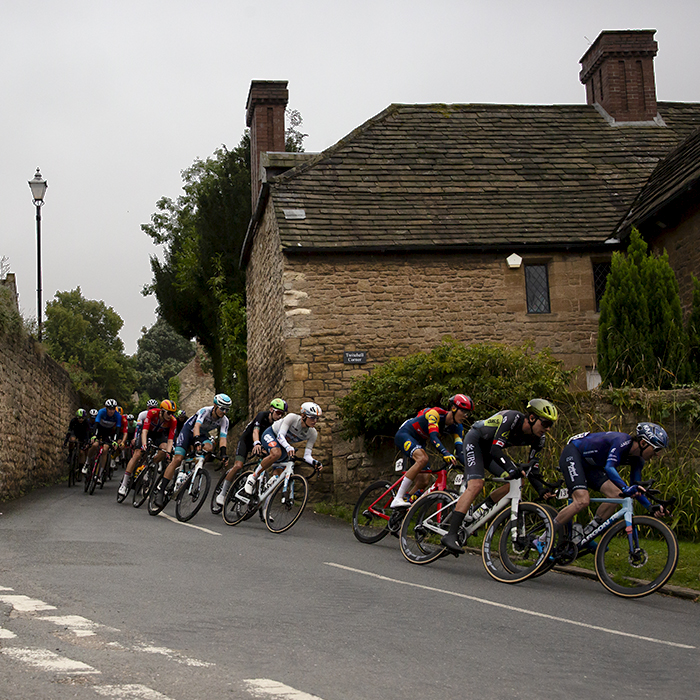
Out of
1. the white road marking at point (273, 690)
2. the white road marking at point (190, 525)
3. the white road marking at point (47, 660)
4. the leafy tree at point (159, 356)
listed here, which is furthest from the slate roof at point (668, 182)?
the leafy tree at point (159, 356)

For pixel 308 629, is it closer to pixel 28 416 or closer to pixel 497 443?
pixel 497 443

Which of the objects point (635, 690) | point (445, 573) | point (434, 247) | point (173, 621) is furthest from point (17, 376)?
point (635, 690)

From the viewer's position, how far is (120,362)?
76.9 meters

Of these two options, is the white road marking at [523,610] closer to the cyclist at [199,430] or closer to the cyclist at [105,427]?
the cyclist at [199,430]

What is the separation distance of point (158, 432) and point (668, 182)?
11.8 m

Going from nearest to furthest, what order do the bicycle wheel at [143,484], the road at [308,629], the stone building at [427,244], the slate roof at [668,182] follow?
the road at [308,629] < the bicycle wheel at [143,484] < the slate roof at [668,182] < the stone building at [427,244]

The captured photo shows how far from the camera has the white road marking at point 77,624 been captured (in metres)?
5.40

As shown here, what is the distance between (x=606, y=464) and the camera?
835 cm

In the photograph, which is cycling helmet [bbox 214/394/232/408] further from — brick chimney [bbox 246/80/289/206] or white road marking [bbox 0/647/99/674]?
brick chimney [bbox 246/80/289/206]

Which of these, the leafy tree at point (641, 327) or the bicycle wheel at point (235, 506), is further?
the leafy tree at point (641, 327)

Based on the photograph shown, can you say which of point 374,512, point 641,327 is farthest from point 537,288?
point 374,512

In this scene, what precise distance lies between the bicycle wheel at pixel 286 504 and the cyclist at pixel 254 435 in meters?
0.71

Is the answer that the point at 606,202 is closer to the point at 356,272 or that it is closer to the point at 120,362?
the point at 356,272

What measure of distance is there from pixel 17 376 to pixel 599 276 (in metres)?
12.8
